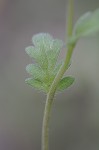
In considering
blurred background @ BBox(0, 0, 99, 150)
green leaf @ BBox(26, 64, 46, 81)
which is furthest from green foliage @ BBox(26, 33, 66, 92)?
blurred background @ BBox(0, 0, 99, 150)

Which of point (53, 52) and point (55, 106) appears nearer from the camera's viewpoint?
point (53, 52)

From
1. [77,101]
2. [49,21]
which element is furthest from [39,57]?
[49,21]

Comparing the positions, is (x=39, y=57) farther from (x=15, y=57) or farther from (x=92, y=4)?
(x=92, y=4)

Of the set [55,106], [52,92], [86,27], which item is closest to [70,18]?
[86,27]

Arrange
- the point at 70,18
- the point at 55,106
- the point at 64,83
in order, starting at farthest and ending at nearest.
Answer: the point at 55,106, the point at 64,83, the point at 70,18

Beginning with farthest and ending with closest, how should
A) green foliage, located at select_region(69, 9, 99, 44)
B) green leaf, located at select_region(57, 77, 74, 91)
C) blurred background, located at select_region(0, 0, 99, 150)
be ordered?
blurred background, located at select_region(0, 0, 99, 150)
green leaf, located at select_region(57, 77, 74, 91)
green foliage, located at select_region(69, 9, 99, 44)

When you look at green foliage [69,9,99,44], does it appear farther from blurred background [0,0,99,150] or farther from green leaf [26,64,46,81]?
blurred background [0,0,99,150]

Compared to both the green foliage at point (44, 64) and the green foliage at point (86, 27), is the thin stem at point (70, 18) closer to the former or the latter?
the green foliage at point (86, 27)

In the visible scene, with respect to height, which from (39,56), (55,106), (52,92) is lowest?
(52,92)

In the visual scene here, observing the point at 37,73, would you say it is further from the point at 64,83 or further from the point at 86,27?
the point at 86,27
